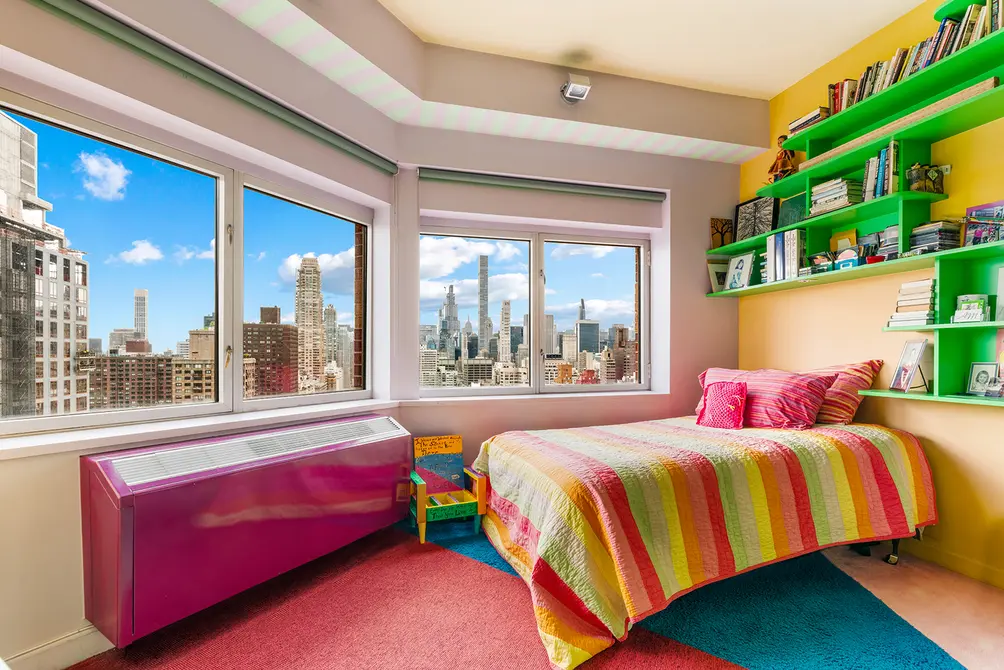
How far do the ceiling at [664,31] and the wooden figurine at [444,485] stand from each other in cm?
232

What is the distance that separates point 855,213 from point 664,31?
56.1 inches

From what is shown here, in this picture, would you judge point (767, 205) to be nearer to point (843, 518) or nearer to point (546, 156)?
point (546, 156)

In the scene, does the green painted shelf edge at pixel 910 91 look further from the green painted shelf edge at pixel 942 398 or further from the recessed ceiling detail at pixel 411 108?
the green painted shelf edge at pixel 942 398

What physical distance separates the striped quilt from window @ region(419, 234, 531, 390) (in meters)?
0.84

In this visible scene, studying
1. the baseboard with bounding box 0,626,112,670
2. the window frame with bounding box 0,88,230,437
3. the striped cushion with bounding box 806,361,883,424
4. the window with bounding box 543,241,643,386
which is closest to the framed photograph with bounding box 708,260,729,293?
the window with bounding box 543,241,643,386

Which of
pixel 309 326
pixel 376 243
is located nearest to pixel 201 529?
pixel 309 326

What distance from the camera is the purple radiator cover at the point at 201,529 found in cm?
156

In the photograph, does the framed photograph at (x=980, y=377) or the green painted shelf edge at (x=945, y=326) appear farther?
the framed photograph at (x=980, y=377)

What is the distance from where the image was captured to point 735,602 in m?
1.98

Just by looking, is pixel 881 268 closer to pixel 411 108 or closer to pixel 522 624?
pixel 522 624

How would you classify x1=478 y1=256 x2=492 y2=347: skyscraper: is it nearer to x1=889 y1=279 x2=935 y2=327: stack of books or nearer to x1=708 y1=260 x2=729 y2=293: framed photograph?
x1=708 y1=260 x2=729 y2=293: framed photograph

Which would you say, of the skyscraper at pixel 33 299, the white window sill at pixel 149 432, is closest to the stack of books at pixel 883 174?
the white window sill at pixel 149 432

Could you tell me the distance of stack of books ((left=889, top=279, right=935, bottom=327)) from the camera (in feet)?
7.51

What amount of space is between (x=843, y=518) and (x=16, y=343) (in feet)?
11.0
